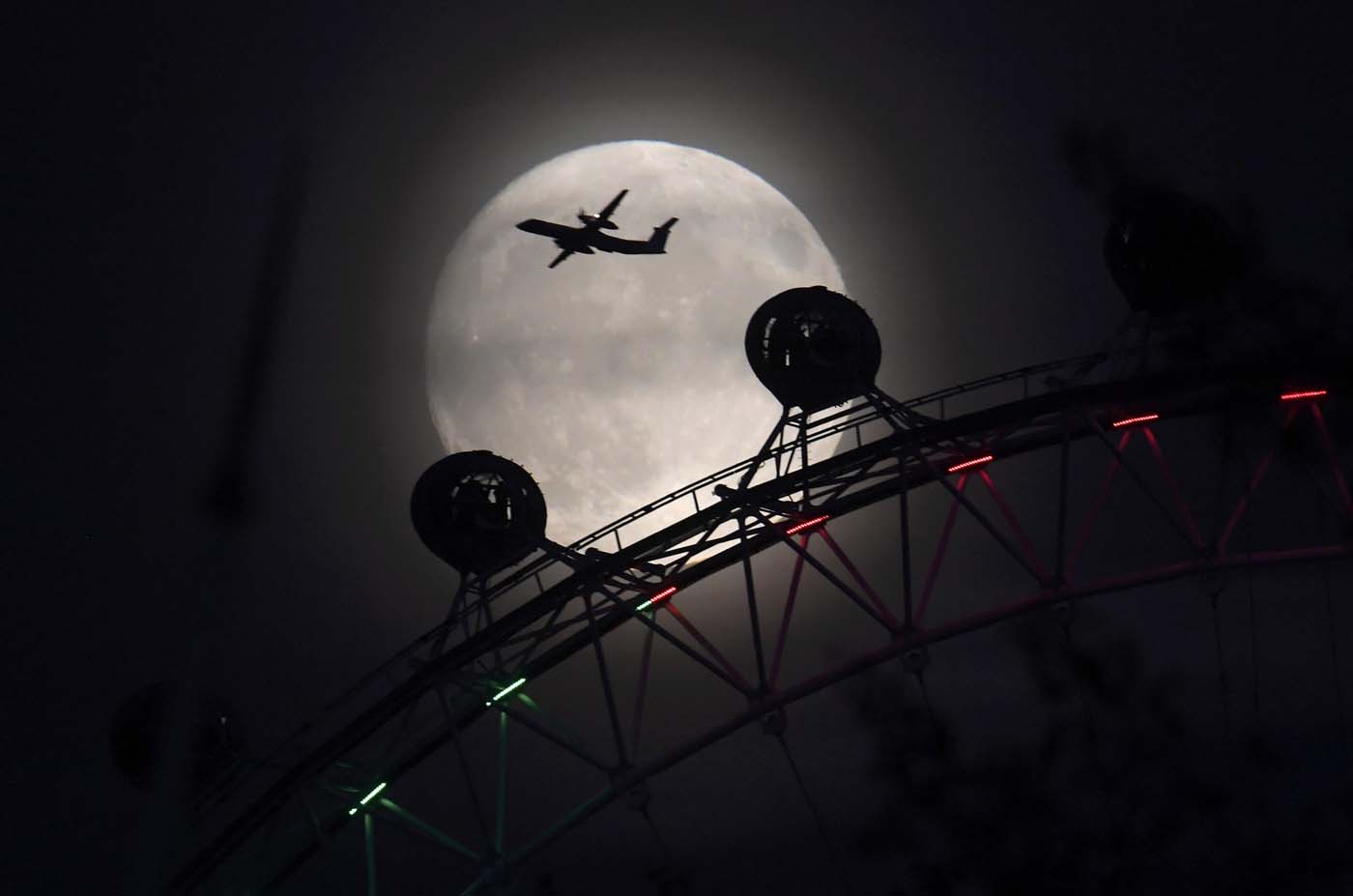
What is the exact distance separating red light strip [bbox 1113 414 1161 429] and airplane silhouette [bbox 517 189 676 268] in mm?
21841

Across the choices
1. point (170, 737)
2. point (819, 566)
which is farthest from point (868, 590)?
point (170, 737)

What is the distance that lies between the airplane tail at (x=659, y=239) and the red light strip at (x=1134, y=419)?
61.2 ft

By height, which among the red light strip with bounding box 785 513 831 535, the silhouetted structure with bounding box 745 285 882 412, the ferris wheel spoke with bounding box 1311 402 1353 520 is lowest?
the ferris wheel spoke with bounding box 1311 402 1353 520

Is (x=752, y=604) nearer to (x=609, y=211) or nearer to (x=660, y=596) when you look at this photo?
(x=660, y=596)

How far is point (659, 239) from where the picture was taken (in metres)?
45.2

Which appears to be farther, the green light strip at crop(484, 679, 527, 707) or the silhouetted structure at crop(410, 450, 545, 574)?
the silhouetted structure at crop(410, 450, 545, 574)

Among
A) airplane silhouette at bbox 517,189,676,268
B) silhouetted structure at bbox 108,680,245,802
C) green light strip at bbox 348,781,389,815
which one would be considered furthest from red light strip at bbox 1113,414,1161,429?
airplane silhouette at bbox 517,189,676,268

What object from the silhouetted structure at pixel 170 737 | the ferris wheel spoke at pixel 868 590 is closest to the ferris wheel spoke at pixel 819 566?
the ferris wheel spoke at pixel 868 590

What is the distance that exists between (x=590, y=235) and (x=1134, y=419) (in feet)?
82.3

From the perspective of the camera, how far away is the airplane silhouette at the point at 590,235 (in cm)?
4625

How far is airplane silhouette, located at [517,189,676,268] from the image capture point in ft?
152

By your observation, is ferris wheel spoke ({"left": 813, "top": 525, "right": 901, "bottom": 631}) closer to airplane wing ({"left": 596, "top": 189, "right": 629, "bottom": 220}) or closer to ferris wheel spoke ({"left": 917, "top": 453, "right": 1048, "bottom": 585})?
ferris wheel spoke ({"left": 917, "top": 453, "right": 1048, "bottom": 585})

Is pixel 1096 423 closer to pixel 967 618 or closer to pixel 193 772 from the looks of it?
pixel 967 618

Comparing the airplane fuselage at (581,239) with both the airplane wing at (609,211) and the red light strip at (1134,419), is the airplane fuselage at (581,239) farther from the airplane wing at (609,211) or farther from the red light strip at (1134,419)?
the red light strip at (1134,419)
